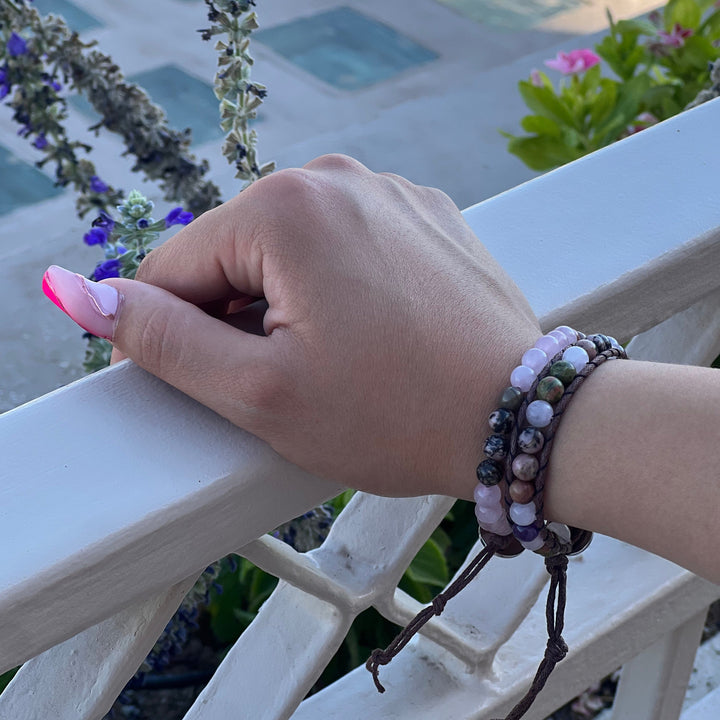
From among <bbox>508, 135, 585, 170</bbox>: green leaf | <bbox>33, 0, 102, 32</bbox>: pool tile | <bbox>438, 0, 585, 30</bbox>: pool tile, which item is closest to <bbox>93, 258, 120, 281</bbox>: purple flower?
<bbox>508, 135, 585, 170</bbox>: green leaf

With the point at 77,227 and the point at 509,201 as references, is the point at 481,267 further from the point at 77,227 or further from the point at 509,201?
the point at 77,227

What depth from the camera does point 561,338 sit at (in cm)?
60

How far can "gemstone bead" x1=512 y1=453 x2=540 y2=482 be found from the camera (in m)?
0.56

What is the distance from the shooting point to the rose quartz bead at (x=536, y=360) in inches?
22.8

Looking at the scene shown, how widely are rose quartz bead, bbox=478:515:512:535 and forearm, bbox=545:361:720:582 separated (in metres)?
0.03

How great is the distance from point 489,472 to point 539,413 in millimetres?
46

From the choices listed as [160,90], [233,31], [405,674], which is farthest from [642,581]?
[160,90]

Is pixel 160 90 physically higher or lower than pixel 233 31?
lower

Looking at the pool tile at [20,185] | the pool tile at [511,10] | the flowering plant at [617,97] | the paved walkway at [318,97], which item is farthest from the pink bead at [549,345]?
the pool tile at [511,10]

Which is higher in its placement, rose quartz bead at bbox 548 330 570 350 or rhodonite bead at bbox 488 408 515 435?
rose quartz bead at bbox 548 330 570 350

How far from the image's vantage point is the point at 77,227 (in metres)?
3.32

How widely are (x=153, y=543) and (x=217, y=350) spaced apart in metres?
0.11

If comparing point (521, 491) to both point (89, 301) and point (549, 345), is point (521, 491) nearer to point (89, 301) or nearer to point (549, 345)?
point (549, 345)

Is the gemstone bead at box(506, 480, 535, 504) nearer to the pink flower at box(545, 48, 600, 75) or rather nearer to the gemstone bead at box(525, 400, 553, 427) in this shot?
the gemstone bead at box(525, 400, 553, 427)
